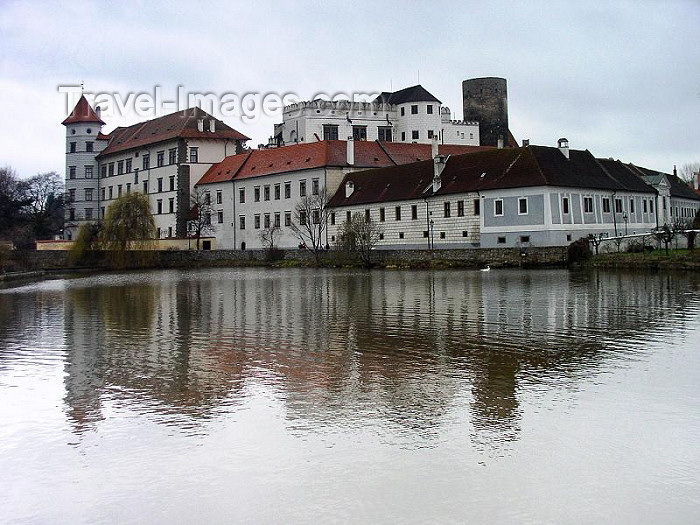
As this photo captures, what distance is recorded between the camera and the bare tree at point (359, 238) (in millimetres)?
55500

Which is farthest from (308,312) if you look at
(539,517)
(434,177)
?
(434,177)

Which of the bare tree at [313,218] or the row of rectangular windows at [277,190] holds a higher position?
the row of rectangular windows at [277,190]

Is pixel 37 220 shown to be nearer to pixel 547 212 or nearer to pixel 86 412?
pixel 547 212

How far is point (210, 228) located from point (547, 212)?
4068cm

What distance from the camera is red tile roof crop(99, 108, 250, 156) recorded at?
86.1 m

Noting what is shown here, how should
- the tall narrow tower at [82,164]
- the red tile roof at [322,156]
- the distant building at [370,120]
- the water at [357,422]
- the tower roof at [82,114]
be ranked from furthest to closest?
the tower roof at [82,114]
the tall narrow tower at [82,164]
the distant building at [370,120]
the red tile roof at [322,156]
the water at [357,422]

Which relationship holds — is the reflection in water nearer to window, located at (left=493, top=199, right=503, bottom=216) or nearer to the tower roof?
window, located at (left=493, top=199, right=503, bottom=216)

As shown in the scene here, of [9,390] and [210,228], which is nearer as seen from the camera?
[9,390]

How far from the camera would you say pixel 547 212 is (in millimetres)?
49312

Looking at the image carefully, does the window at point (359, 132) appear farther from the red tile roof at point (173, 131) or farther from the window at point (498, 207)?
the window at point (498, 207)

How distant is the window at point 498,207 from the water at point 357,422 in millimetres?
32942

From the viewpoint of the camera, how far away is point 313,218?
221 ft

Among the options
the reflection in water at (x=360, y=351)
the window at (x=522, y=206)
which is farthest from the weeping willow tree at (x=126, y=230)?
the reflection in water at (x=360, y=351)

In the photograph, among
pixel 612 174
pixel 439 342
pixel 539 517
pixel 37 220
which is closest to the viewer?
pixel 539 517
